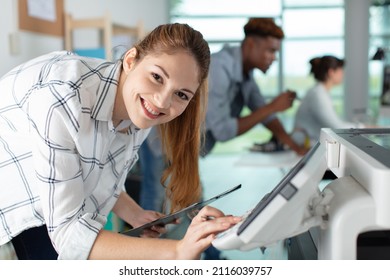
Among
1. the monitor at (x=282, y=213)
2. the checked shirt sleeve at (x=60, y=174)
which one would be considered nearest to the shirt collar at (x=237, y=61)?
the checked shirt sleeve at (x=60, y=174)

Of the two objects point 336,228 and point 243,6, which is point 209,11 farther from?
point 336,228

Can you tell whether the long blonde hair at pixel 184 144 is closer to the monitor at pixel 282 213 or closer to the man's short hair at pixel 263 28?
the monitor at pixel 282 213

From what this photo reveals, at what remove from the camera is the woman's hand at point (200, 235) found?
0.73 meters

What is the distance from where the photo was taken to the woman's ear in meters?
0.98

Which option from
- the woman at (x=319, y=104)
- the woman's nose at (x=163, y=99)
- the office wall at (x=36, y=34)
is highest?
the office wall at (x=36, y=34)

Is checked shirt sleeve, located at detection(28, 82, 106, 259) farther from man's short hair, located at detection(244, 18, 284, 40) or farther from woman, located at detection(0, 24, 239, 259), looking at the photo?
man's short hair, located at detection(244, 18, 284, 40)

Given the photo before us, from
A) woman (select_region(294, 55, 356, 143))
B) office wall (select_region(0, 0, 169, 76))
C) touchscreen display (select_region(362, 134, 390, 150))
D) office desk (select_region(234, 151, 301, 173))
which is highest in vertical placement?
office wall (select_region(0, 0, 169, 76))

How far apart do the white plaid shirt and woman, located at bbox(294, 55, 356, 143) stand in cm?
246

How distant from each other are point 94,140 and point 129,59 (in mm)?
176

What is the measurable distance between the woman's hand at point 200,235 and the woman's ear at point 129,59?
1.23 ft

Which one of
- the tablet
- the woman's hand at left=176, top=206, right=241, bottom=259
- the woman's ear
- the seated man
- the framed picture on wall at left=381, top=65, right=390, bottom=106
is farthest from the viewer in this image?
the framed picture on wall at left=381, top=65, right=390, bottom=106

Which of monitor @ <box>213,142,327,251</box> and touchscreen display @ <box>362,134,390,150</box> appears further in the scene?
touchscreen display @ <box>362,134,390,150</box>

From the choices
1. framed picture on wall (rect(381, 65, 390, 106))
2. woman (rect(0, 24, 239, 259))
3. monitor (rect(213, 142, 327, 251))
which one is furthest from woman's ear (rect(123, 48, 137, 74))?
framed picture on wall (rect(381, 65, 390, 106))

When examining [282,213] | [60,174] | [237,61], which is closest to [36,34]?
[237,61]
